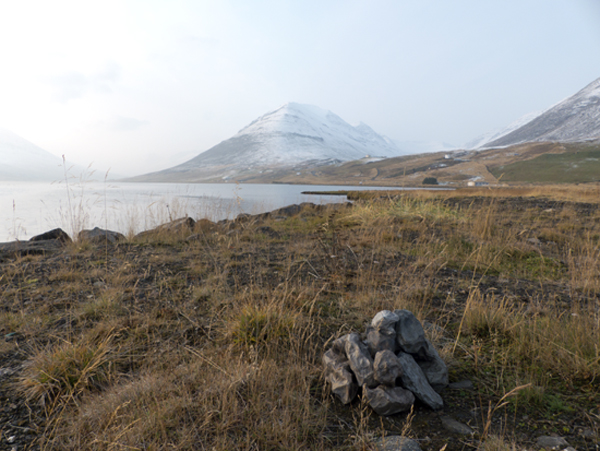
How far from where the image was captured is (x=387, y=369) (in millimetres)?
1695

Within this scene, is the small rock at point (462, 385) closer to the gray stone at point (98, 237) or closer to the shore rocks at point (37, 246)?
the shore rocks at point (37, 246)

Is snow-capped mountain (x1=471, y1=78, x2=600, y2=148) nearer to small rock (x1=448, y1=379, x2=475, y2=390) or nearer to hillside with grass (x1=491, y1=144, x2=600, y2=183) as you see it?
hillside with grass (x1=491, y1=144, x2=600, y2=183)

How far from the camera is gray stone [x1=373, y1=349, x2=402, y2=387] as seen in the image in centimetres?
169

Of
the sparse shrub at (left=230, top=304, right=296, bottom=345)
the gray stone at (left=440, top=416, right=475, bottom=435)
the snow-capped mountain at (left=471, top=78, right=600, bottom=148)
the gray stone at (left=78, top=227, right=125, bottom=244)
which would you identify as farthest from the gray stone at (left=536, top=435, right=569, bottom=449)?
the snow-capped mountain at (left=471, top=78, right=600, bottom=148)

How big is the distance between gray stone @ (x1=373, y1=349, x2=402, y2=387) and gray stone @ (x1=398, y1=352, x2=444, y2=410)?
2.9 inches

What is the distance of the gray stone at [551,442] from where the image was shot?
1.40 metres

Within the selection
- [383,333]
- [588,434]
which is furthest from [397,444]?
[588,434]

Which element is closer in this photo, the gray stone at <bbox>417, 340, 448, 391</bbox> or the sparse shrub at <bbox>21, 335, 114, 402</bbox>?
the sparse shrub at <bbox>21, 335, 114, 402</bbox>

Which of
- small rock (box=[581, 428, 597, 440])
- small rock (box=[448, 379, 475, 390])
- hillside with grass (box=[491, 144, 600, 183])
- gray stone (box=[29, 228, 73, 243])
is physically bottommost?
small rock (box=[448, 379, 475, 390])

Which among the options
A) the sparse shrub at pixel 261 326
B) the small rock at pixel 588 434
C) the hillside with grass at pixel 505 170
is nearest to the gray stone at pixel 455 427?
the small rock at pixel 588 434

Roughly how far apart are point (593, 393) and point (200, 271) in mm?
4005

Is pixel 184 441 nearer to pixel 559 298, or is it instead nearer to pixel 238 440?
pixel 238 440

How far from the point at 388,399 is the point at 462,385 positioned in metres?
0.66

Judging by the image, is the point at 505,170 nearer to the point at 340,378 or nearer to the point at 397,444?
the point at 340,378
